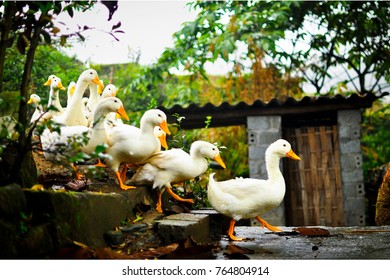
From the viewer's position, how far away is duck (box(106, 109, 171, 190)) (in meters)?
3.54

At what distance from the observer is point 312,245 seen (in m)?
3.57

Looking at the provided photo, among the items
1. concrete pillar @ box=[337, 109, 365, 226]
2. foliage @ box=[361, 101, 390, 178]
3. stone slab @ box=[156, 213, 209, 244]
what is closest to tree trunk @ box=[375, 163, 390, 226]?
concrete pillar @ box=[337, 109, 365, 226]

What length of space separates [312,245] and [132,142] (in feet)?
4.72

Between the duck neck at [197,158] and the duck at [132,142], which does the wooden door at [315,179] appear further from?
the duck at [132,142]

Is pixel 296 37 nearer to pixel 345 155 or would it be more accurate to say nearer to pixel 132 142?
pixel 345 155

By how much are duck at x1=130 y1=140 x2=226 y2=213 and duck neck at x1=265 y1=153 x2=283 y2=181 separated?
1.18ft

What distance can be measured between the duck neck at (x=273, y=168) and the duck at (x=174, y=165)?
14.1 inches

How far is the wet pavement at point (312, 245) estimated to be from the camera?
315cm

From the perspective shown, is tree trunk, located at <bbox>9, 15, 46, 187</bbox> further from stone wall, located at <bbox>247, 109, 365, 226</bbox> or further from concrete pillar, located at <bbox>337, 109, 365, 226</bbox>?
concrete pillar, located at <bbox>337, 109, 365, 226</bbox>

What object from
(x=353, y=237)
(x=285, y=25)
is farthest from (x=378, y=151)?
(x=353, y=237)

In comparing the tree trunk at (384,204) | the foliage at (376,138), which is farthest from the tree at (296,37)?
the tree trunk at (384,204)

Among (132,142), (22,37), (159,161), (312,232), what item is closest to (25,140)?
(22,37)
